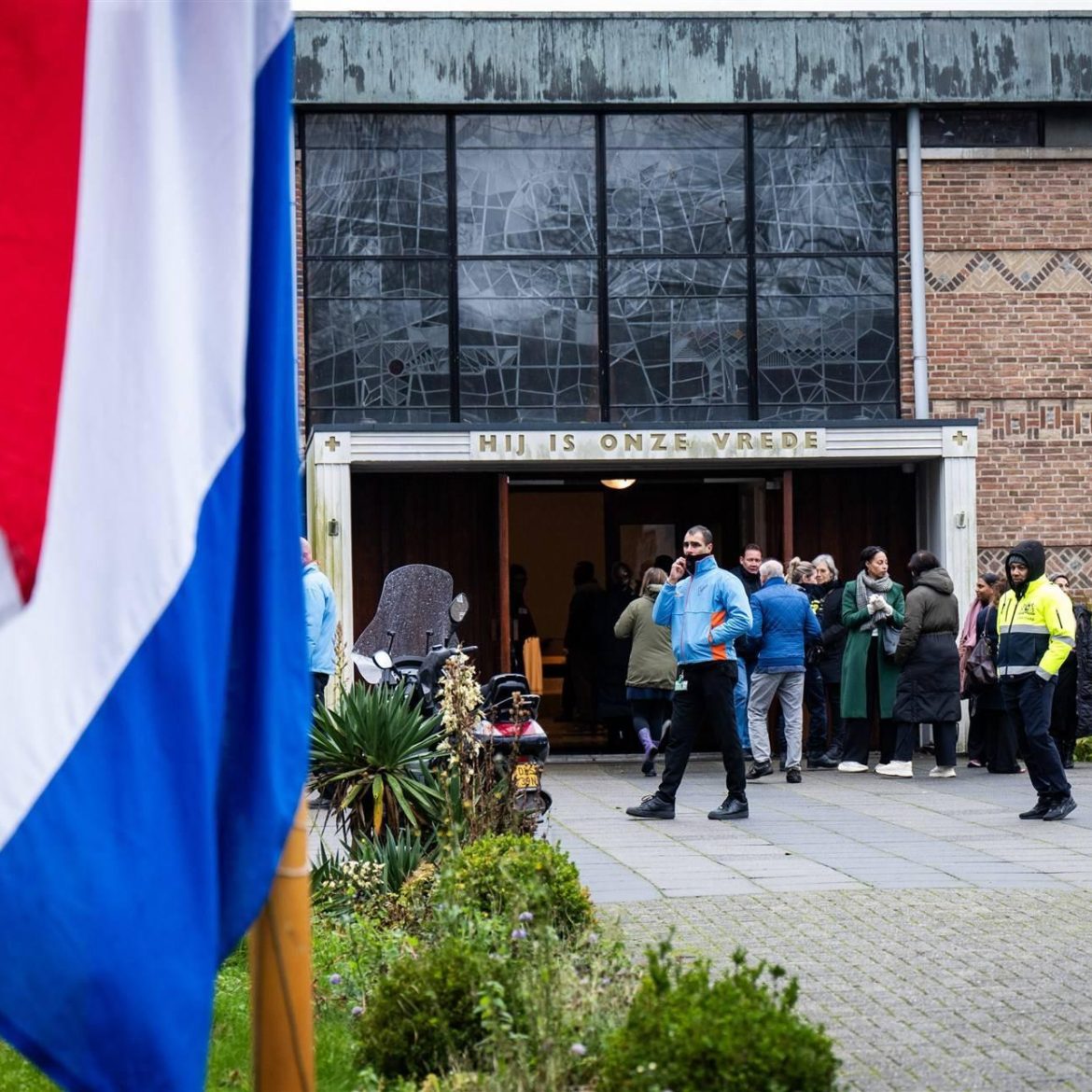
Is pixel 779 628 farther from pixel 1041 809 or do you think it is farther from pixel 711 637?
pixel 711 637

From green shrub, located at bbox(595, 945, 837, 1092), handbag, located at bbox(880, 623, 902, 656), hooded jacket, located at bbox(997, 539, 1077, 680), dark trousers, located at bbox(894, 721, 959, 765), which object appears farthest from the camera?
handbag, located at bbox(880, 623, 902, 656)

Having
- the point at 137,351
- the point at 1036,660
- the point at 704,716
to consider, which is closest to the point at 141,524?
the point at 137,351

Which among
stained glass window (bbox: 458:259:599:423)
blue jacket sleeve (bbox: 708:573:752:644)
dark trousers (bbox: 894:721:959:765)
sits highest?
stained glass window (bbox: 458:259:599:423)

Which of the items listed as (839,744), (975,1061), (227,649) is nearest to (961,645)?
(839,744)

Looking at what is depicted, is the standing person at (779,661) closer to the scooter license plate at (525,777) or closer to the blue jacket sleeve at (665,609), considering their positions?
the blue jacket sleeve at (665,609)

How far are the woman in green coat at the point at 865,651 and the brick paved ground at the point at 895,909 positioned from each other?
1954 mm

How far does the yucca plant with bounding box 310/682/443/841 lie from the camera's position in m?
9.20

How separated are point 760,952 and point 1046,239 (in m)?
14.3

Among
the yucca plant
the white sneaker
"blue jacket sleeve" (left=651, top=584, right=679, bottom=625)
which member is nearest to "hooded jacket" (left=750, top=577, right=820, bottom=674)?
the white sneaker

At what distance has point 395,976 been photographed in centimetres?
586

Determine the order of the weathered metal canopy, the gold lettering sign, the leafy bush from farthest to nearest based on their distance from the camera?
the weathered metal canopy
the gold lettering sign
the leafy bush

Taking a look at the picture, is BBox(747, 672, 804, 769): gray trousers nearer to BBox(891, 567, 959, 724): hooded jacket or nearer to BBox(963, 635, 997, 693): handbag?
BBox(891, 567, 959, 724): hooded jacket

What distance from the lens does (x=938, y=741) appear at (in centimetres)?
1653

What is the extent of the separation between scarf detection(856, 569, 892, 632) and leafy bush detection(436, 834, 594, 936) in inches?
385
